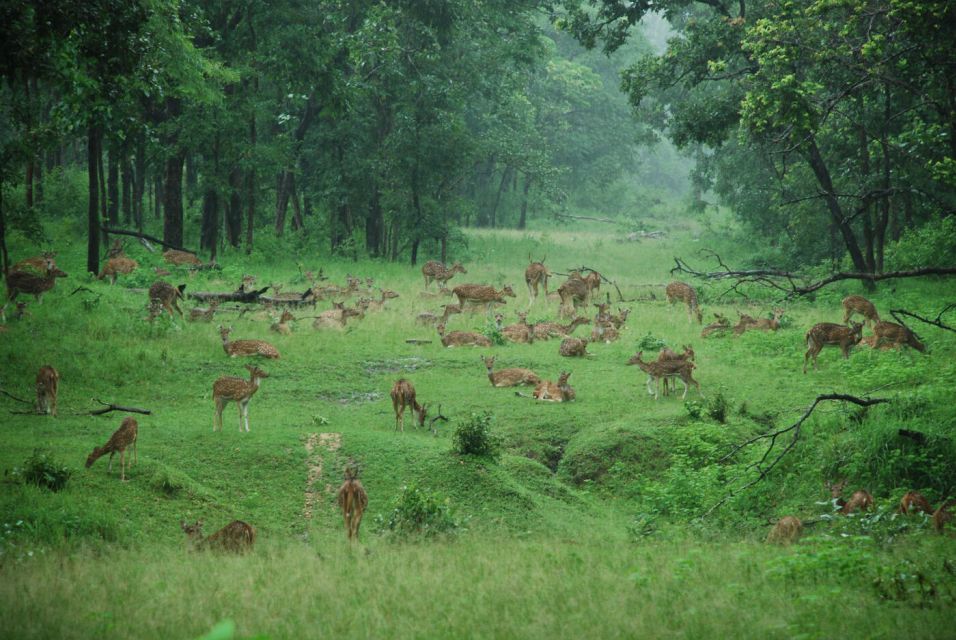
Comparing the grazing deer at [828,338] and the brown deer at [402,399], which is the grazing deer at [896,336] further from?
the brown deer at [402,399]

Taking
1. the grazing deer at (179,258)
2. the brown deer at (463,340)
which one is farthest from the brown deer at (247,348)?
the grazing deer at (179,258)

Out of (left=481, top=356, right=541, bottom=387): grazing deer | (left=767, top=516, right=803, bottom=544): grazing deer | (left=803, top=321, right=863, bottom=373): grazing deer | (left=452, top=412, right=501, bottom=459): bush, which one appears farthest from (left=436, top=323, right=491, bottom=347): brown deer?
(left=767, top=516, right=803, bottom=544): grazing deer

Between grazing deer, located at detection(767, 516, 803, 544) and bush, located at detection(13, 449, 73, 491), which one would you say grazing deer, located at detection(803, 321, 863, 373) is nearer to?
grazing deer, located at detection(767, 516, 803, 544)

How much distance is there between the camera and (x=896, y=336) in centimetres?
1809

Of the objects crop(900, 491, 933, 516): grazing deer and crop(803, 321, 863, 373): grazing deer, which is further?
crop(803, 321, 863, 373): grazing deer

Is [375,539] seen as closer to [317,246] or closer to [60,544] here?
[60,544]

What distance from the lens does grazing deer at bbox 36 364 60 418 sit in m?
14.2

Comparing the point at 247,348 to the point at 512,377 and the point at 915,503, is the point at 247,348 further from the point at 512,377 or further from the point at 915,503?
the point at 915,503

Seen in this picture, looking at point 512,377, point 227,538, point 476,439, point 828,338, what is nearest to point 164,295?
point 512,377

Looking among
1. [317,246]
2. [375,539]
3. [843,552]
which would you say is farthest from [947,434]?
[317,246]

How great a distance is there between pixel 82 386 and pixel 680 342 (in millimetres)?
12825

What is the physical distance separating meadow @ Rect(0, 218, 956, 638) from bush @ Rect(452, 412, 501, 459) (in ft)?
0.93

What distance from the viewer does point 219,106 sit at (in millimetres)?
31484

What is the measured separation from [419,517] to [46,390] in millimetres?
7164
